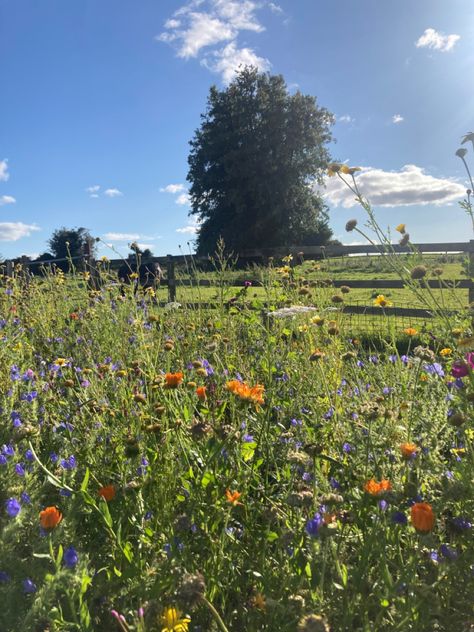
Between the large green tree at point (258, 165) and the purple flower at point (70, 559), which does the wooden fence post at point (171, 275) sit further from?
the large green tree at point (258, 165)

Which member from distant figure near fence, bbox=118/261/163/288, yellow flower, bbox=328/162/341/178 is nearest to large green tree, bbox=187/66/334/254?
distant figure near fence, bbox=118/261/163/288

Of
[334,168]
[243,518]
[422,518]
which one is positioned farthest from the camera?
[334,168]

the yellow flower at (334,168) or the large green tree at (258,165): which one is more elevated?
the large green tree at (258,165)

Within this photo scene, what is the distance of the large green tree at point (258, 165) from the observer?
27562 mm

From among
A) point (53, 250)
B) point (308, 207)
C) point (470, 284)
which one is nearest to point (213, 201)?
point (308, 207)

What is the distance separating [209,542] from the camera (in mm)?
1277

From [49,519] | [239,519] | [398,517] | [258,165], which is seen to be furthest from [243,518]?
[258,165]

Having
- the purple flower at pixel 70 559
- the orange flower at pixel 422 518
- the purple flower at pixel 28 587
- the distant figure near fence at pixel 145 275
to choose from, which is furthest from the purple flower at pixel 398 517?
the distant figure near fence at pixel 145 275

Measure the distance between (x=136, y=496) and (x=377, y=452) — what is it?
78 centimetres

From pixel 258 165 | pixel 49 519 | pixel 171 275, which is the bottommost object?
pixel 49 519

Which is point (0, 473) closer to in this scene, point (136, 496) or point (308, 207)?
point (136, 496)

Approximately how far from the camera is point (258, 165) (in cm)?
2759

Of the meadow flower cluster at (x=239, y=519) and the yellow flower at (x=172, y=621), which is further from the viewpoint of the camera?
the meadow flower cluster at (x=239, y=519)

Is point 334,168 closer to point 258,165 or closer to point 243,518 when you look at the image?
point 243,518
